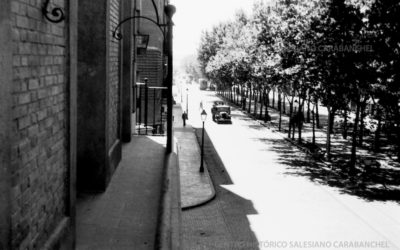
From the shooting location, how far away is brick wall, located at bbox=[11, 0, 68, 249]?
11.9 feet

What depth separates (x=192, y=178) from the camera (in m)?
23.7

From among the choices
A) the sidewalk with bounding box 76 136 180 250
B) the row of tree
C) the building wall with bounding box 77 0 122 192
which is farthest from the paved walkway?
the row of tree

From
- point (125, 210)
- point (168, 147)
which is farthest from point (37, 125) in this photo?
point (168, 147)

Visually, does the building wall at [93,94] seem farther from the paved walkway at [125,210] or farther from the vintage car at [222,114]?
the vintage car at [222,114]

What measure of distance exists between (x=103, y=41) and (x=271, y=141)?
96.3 ft

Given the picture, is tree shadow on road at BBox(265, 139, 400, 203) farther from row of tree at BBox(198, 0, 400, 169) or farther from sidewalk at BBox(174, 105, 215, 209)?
sidewalk at BBox(174, 105, 215, 209)

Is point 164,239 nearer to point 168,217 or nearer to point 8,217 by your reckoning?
point 168,217

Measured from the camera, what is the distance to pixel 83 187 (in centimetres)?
883

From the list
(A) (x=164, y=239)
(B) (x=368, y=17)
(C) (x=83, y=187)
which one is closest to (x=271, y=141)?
(B) (x=368, y=17)

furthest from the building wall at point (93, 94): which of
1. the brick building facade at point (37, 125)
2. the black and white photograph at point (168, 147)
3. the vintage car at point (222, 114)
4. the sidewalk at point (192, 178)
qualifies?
the vintage car at point (222, 114)

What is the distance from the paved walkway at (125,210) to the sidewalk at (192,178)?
26.4 ft

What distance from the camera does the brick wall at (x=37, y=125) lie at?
363 centimetres

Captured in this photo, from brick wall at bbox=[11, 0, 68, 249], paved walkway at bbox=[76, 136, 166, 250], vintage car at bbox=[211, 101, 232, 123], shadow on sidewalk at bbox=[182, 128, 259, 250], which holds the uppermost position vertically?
brick wall at bbox=[11, 0, 68, 249]

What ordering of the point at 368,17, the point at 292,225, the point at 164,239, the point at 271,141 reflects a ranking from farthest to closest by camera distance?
the point at 271,141 → the point at 368,17 → the point at 292,225 → the point at 164,239
